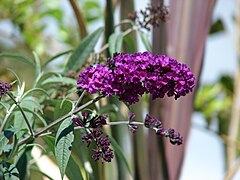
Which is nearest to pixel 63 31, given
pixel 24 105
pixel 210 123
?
pixel 210 123

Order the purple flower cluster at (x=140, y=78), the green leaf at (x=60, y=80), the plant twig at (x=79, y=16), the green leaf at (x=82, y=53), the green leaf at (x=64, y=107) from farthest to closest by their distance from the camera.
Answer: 1. the plant twig at (x=79, y=16)
2. the green leaf at (x=82, y=53)
3. the green leaf at (x=60, y=80)
4. the green leaf at (x=64, y=107)
5. the purple flower cluster at (x=140, y=78)

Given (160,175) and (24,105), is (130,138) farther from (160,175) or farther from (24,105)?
(24,105)

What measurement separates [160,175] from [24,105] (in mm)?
390

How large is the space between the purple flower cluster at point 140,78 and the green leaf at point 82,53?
0.41 meters

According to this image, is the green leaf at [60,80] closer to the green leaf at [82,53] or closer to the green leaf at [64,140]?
the green leaf at [82,53]

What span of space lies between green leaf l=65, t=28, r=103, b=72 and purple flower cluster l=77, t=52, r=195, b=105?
41cm

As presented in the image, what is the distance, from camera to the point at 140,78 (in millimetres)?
583

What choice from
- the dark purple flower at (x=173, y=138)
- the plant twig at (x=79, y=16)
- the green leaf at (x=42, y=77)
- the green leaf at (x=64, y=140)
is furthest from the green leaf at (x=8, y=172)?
the plant twig at (x=79, y=16)

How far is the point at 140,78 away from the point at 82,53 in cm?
45

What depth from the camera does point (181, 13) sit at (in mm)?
1163

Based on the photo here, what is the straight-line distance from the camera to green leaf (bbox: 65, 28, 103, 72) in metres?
1.02

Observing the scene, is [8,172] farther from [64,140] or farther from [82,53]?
[82,53]

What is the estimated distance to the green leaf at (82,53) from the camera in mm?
1016

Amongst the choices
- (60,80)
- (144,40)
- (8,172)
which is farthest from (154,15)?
(8,172)
